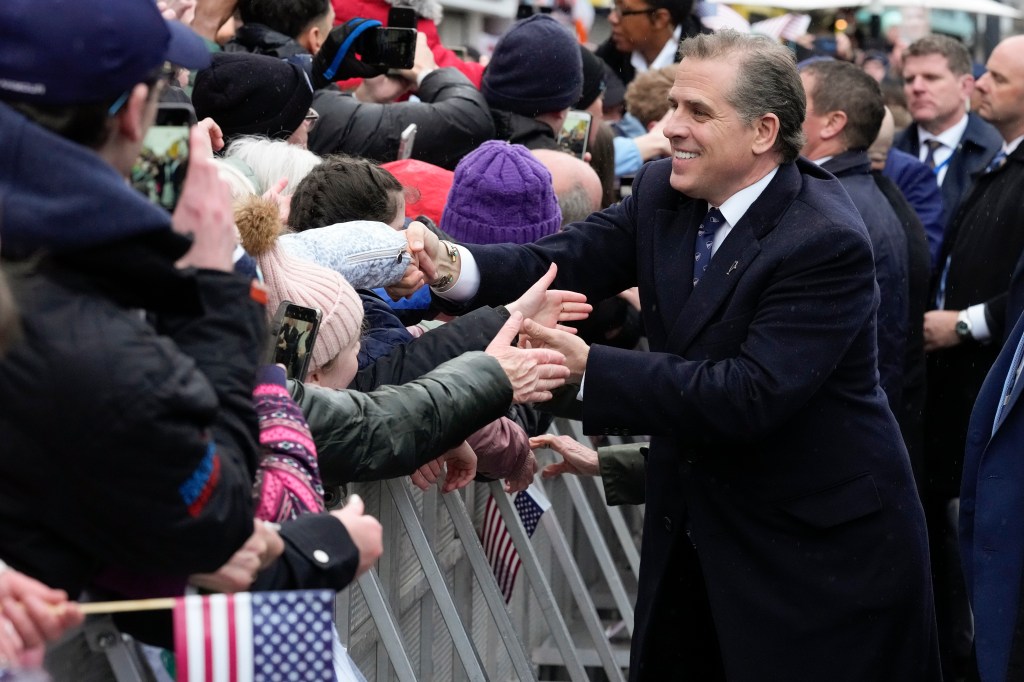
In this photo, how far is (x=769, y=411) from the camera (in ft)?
10.9

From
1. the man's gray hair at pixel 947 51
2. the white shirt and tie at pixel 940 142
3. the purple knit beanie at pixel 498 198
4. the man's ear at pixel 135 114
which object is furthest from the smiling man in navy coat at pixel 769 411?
the man's gray hair at pixel 947 51

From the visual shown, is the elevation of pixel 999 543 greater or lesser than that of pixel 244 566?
lesser

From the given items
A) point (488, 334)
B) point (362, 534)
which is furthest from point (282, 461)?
point (488, 334)

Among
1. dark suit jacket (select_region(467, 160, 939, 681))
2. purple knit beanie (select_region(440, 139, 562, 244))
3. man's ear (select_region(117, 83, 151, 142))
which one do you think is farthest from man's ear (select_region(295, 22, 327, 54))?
man's ear (select_region(117, 83, 151, 142))

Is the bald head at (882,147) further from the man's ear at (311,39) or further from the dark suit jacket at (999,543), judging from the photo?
the dark suit jacket at (999,543)

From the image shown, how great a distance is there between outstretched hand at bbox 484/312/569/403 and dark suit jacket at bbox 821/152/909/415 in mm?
2400

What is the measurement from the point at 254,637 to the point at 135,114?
0.74m

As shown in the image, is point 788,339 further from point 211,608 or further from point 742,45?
point 211,608

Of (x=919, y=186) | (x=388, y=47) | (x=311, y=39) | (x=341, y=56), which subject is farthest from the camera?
(x=919, y=186)

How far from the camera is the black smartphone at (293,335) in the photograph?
2849 millimetres

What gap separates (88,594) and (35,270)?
1.64 ft

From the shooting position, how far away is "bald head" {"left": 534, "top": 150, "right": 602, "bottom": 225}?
4.91 meters

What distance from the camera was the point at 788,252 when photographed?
3.39 meters

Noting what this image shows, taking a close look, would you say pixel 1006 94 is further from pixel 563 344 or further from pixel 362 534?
pixel 362 534
